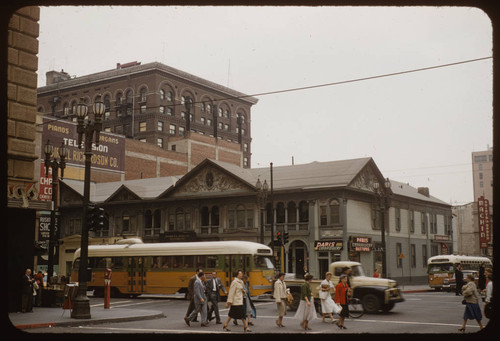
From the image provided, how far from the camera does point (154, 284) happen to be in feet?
111

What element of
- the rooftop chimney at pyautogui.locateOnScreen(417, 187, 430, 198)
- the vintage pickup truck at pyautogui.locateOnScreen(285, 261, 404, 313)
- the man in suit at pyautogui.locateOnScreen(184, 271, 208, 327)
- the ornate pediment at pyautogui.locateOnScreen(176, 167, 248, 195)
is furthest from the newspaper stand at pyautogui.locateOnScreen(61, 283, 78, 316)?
the rooftop chimney at pyautogui.locateOnScreen(417, 187, 430, 198)

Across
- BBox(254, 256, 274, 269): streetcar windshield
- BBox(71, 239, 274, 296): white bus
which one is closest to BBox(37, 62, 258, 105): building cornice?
BBox(71, 239, 274, 296): white bus

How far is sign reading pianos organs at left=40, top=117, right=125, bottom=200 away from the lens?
6243cm

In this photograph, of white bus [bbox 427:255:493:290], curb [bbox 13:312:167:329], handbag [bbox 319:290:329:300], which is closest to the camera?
curb [bbox 13:312:167:329]

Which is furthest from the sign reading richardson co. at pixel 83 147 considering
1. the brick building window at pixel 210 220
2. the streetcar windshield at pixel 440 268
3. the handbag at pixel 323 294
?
the handbag at pixel 323 294

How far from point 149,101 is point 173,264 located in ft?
182

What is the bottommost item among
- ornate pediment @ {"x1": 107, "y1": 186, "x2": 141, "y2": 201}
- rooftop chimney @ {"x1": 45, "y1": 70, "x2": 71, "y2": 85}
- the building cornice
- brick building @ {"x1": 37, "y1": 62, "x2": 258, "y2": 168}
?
ornate pediment @ {"x1": 107, "y1": 186, "x2": 141, "y2": 201}

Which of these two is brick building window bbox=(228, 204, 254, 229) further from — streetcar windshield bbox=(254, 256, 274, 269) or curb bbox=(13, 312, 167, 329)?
curb bbox=(13, 312, 167, 329)

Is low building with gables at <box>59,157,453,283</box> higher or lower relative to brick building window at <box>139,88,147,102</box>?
lower

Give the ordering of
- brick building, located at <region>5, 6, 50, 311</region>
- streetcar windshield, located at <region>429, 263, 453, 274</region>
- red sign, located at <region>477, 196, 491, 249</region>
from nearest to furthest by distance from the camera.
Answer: brick building, located at <region>5, 6, 50, 311</region>
streetcar windshield, located at <region>429, 263, 453, 274</region>
red sign, located at <region>477, 196, 491, 249</region>

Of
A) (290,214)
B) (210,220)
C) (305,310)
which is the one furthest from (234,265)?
(210,220)

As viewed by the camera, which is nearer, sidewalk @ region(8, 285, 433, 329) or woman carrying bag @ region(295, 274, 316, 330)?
sidewalk @ region(8, 285, 433, 329)

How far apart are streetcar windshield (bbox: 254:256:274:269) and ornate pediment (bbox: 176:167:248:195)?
1881 centimetres

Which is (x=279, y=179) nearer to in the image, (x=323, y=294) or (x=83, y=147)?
(x=83, y=147)
